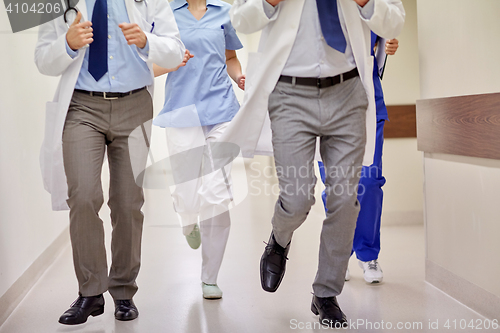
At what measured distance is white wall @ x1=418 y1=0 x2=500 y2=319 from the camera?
2.12 meters

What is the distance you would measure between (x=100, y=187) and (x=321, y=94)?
3.20 feet

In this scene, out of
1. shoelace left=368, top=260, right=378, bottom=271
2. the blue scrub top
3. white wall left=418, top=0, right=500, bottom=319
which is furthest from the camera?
shoelace left=368, top=260, right=378, bottom=271

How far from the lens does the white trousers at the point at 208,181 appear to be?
2570 mm

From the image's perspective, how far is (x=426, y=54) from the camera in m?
2.65

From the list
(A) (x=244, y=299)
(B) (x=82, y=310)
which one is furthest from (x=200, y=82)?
(B) (x=82, y=310)

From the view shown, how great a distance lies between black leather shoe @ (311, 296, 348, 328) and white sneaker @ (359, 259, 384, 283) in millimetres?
675

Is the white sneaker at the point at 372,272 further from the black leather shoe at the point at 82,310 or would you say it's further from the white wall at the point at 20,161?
the white wall at the point at 20,161

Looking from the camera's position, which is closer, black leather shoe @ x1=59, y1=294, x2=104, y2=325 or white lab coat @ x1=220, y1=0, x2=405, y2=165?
white lab coat @ x1=220, y1=0, x2=405, y2=165

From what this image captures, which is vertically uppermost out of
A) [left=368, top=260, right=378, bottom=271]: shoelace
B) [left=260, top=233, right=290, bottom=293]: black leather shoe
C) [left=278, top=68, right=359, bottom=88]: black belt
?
[left=278, top=68, right=359, bottom=88]: black belt

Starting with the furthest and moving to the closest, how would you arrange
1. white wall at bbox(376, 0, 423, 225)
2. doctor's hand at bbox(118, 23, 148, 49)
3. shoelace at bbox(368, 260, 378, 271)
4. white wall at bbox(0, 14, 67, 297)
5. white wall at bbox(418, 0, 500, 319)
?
white wall at bbox(376, 0, 423, 225) < shoelace at bbox(368, 260, 378, 271) < white wall at bbox(0, 14, 67, 297) < white wall at bbox(418, 0, 500, 319) < doctor's hand at bbox(118, 23, 148, 49)

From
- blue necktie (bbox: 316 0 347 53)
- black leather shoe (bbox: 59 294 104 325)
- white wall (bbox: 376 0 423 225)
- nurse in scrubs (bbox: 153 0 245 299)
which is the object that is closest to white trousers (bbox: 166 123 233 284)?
nurse in scrubs (bbox: 153 0 245 299)

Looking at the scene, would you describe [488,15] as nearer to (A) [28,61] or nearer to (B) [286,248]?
(B) [286,248]

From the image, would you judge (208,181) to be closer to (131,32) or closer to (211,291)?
(211,291)

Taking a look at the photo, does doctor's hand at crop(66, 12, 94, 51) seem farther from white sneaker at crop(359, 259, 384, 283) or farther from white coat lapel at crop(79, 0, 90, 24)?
white sneaker at crop(359, 259, 384, 283)
